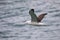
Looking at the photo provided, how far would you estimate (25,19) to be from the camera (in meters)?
25.4

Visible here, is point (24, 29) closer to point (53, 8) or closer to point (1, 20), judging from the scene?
point (1, 20)

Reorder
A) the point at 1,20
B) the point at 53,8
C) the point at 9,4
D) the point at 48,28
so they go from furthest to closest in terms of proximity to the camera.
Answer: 1. the point at 9,4
2. the point at 53,8
3. the point at 1,20
4. the point at 48,28

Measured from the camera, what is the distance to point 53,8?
2889 centimetres

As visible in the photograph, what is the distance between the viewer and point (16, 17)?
26172mm

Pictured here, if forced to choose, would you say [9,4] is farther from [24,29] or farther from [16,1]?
[24,29]

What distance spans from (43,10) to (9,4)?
320 centimetres

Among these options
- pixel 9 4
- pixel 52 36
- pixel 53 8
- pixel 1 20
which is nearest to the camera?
pixel 52 36

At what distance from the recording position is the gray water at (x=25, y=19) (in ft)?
68.7

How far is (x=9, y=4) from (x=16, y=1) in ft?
4.74

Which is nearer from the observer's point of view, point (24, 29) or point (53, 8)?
point (24, 29)

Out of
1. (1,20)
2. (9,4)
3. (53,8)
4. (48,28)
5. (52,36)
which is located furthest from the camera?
(9,4)

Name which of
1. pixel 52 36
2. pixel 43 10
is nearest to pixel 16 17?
pixel 43 10

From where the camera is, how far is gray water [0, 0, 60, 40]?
68.7ft

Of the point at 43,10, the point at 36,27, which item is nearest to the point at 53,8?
the point at 43,10
